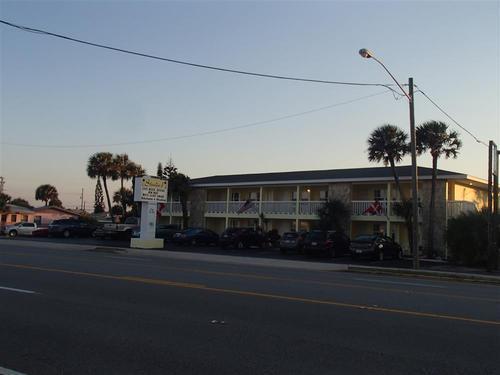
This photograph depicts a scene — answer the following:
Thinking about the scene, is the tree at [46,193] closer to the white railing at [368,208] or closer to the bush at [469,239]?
the white railing at [368,208]

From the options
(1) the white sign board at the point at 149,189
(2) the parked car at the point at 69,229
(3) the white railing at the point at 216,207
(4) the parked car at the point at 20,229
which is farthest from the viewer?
(4) the parked car at the point at 20,229

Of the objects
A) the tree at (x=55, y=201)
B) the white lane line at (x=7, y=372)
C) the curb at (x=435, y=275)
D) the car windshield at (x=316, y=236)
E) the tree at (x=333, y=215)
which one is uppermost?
the tree at (x=55, y=201)

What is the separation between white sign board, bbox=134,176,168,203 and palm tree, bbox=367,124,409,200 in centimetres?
1338

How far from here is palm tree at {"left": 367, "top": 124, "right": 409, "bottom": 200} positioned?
3397 centimetres

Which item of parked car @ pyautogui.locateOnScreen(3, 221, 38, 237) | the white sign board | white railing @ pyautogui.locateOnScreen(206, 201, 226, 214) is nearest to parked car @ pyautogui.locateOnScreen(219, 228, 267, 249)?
the white sign board

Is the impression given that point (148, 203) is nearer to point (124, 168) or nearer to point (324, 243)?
point (324, 243)

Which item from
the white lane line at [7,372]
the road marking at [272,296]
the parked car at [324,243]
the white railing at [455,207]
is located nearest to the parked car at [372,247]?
the parked car at [324,243]

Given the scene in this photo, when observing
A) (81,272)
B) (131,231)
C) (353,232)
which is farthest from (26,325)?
(131,231)

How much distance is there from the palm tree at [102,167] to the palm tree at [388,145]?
117 ft

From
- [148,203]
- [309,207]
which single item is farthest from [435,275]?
[309,207]

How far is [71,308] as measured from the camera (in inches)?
371

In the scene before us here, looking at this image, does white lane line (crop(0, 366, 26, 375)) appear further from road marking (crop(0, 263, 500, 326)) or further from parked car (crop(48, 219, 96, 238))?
parked car (crop(48, 219, 96, 238))

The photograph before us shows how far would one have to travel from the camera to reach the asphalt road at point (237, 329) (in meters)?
6.15

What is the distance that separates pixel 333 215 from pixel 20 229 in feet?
101
